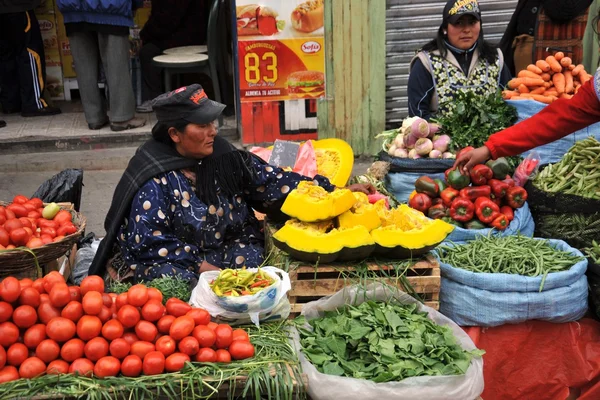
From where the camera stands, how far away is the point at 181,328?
296 cm

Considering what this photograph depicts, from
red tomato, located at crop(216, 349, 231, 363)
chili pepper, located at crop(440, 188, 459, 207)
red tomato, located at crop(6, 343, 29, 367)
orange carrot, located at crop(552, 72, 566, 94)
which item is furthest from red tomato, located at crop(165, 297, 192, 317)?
orange carrot, located at crop(552, 72, 566, 94)

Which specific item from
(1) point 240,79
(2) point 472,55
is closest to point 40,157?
(1) point 240,79

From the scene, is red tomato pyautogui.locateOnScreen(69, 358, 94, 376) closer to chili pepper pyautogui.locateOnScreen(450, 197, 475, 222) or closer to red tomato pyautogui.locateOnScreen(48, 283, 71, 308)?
red tomato pyautogui.locateOnScreen(48, 283, 71, 308)

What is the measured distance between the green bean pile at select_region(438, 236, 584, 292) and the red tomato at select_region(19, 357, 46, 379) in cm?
214

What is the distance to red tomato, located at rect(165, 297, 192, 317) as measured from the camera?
3078mm

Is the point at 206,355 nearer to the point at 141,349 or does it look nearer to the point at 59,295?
the point at 141,349

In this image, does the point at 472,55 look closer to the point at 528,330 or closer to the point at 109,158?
the point at 528,330

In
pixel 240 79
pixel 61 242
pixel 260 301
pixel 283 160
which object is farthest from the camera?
pixel 240 79

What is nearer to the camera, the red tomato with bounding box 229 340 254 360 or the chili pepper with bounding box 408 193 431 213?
the red tomato with bounding box 229 340 254 360

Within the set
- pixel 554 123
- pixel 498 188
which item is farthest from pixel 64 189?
pixel 554 123

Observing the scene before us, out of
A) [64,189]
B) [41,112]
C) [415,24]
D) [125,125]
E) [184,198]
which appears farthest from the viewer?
[41,112]

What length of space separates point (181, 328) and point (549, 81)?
360 centimetres

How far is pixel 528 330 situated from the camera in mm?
3811

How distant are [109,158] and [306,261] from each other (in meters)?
4.46
